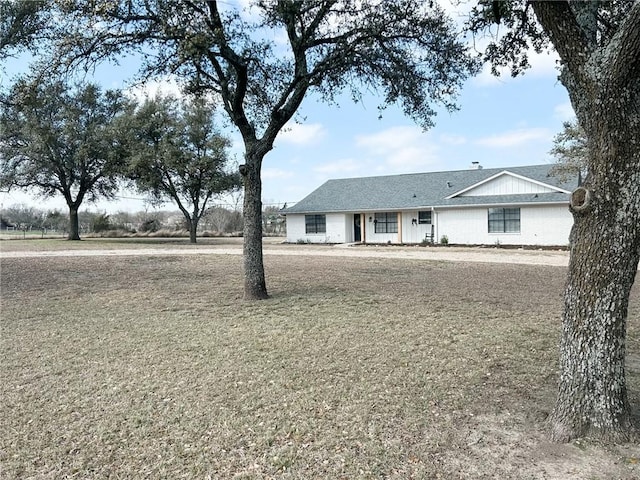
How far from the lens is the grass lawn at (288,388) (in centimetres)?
267

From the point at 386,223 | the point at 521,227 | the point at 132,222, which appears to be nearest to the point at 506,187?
the point at 521,227

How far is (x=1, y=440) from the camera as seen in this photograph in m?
2.97

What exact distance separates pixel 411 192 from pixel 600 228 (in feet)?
74.6

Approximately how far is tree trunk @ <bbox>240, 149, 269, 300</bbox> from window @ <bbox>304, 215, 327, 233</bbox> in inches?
734

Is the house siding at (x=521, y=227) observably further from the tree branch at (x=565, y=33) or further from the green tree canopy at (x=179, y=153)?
the tree branch at (x=565, y=33)

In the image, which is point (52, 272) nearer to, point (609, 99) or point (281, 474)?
point (281, 474)

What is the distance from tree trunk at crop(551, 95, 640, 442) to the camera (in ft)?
8.66

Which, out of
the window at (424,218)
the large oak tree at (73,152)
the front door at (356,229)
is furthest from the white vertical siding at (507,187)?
the large oak tree at (73,152)

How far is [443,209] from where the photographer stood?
22859 mm

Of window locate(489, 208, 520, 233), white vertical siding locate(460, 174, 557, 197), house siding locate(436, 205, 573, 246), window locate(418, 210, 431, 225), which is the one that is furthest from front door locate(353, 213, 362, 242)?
window locate(489, 208, 520, 233)

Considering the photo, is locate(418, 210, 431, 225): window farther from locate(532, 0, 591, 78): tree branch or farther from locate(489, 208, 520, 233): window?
locate(532, 0, 591, 78): tree branch

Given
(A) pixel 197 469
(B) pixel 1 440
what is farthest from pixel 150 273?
(A) pixel 197 469

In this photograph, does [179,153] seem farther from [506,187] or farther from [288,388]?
[288,388]

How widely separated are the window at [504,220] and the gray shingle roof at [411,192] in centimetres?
55
